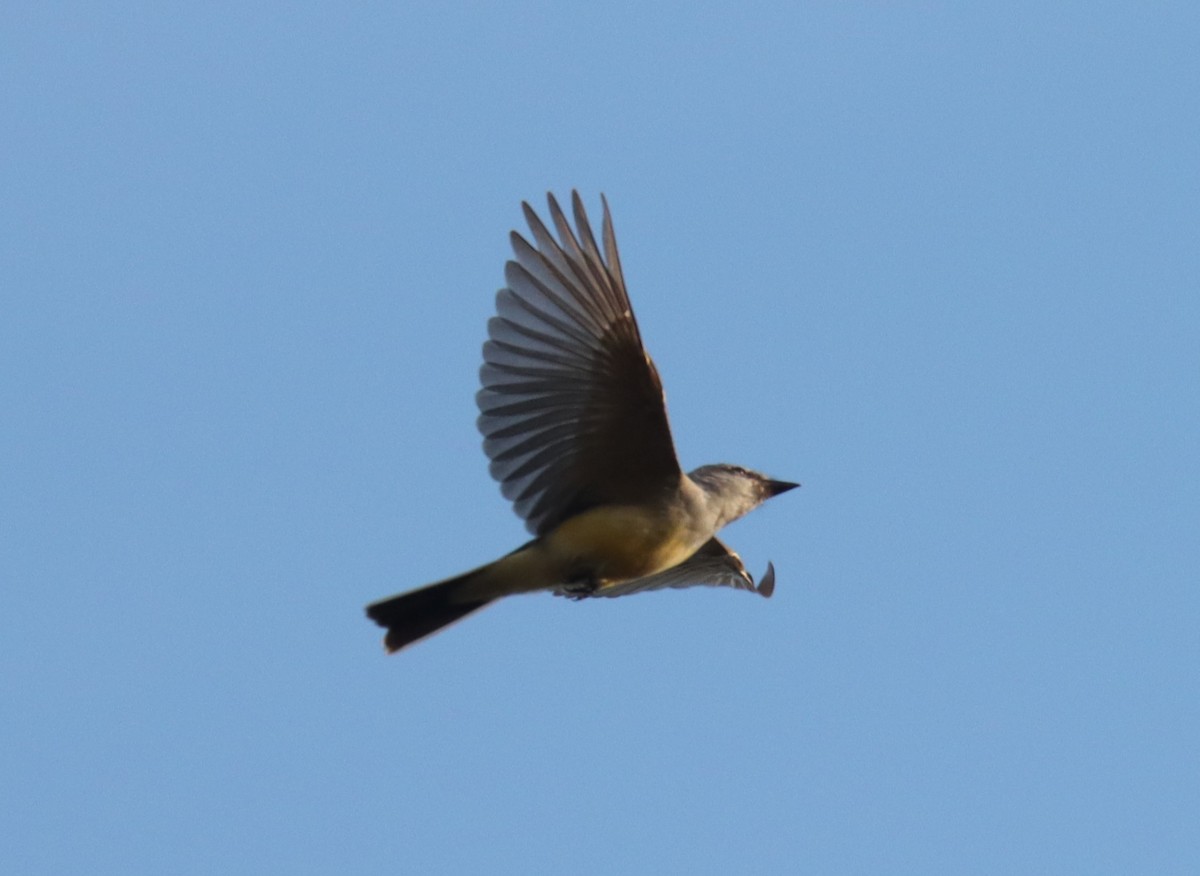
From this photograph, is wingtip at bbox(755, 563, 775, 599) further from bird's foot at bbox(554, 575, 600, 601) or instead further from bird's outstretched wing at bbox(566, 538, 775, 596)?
bird's foot at bbox(554, 575, 600, 601)

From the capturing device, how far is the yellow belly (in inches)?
373

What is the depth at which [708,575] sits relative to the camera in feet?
36.7

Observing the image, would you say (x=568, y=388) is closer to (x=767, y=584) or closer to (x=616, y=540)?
(x=616, y=540)

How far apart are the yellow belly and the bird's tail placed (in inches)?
23.3

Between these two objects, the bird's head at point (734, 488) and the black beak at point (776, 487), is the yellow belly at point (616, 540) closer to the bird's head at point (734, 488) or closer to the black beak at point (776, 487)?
the bird's head at point (734, 488)

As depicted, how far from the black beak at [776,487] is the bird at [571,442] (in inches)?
36.5

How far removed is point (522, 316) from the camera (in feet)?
30.9

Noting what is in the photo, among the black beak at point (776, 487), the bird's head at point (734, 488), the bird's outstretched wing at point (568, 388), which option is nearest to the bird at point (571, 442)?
the bird's outstretched wing at point (568, 388)

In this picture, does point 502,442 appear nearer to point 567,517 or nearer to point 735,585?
point 567,517

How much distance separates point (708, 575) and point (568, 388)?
2.22 m

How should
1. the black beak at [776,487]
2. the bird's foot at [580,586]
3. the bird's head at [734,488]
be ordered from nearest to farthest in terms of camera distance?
1. the bird's foot at [580,586]
2. the bird's head at [734,488]
3. the black beak at [776,487]

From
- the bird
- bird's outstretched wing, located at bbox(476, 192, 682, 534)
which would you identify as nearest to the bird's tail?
the bird

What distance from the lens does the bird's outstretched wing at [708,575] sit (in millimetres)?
10883

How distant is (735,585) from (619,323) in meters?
2.59
